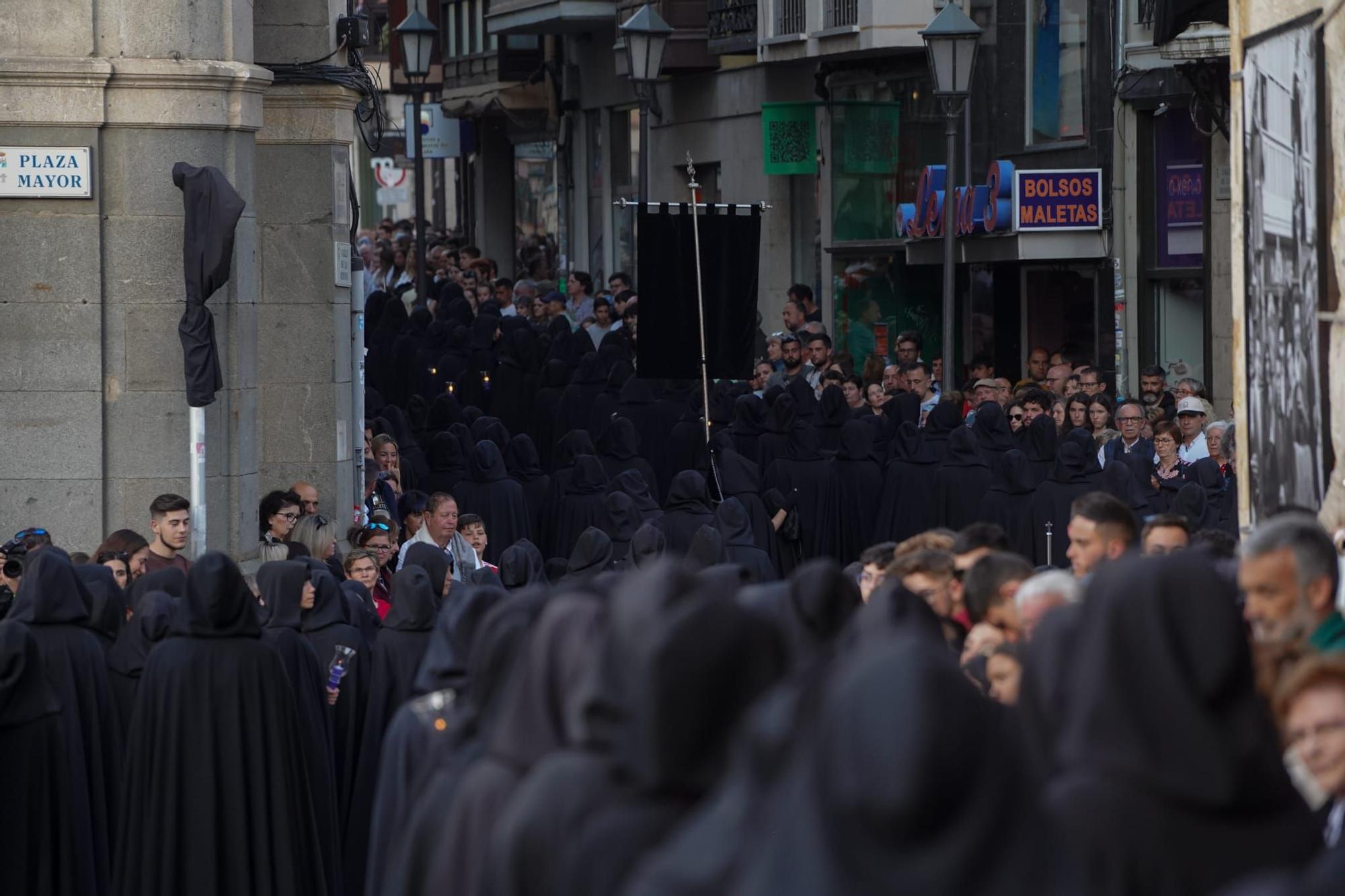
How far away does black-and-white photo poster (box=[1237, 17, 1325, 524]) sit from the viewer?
8.92 meters

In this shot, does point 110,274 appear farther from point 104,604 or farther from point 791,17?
point 791,17

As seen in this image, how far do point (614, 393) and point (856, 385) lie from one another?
2389mm

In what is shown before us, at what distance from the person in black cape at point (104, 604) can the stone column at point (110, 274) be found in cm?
253

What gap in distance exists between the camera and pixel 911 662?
13.0ft

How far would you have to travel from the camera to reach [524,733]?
5.39m

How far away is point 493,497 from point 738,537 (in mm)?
3211

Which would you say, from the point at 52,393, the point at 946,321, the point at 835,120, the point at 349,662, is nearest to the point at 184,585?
the point at 349,662

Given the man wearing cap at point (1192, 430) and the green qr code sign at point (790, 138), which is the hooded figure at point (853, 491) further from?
the green qr code sign at point (790, 138)

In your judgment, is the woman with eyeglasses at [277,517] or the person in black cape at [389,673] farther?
the woman with eyeglasses at [277,517]

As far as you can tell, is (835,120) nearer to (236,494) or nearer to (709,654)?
(236,494)

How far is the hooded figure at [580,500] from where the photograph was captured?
17297 millimetres

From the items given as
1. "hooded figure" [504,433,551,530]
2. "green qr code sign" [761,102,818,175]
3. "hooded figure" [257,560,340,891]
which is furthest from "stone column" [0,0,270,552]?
Result: "green qr code sign" [761,102,818,175]

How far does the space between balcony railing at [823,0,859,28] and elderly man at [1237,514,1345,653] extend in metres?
22.6

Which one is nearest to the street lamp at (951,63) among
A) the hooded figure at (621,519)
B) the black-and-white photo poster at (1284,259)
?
the hooded figure at (621,519)
